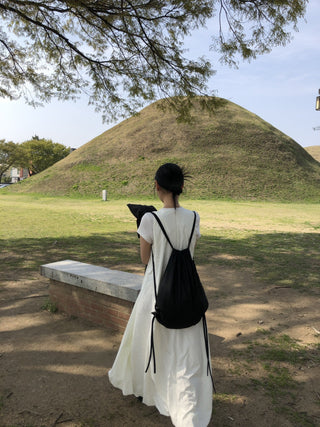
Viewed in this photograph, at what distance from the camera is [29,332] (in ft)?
13.0

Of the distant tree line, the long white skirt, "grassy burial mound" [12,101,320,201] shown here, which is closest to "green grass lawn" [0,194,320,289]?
the long white skirt

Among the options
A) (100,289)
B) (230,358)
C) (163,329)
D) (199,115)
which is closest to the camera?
(163,329)

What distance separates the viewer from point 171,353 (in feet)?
7.47

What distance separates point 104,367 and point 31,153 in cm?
6398

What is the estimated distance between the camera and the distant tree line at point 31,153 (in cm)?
5488

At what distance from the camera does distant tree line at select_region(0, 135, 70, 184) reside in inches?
2160

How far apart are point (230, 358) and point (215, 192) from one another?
105 ft

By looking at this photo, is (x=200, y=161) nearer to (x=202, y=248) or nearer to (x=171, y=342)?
(x=202, y=248)

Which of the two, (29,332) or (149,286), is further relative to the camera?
(29,332)

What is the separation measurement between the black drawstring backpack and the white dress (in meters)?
0.07

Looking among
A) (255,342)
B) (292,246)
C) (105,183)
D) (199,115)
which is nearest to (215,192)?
(105,183)

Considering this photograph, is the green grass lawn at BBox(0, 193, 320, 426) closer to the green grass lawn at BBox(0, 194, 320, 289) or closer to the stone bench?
the green grass lawn at BBox(0, 194, 320, 289)

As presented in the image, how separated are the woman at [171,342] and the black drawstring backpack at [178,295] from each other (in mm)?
70

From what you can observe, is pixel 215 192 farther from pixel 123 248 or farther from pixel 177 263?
pixel 177 263
